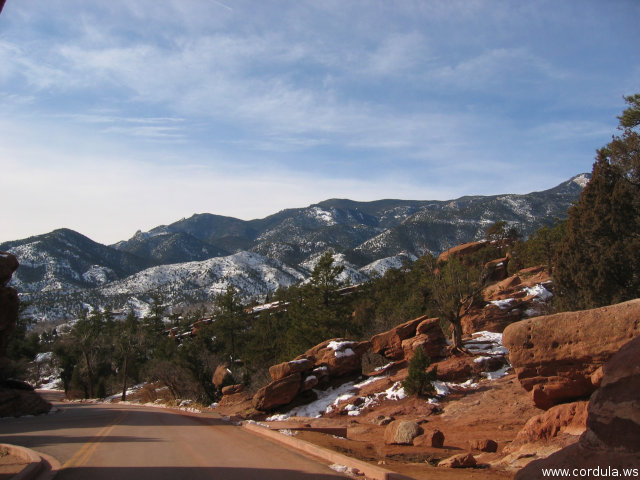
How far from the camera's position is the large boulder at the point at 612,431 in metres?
4.79

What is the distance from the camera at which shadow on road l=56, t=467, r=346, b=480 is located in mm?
8297

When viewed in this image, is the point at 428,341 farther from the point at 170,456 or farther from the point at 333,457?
the point at 170,456

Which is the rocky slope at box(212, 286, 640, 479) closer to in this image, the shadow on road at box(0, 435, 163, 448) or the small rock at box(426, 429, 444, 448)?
the small rock at box(426, 429, 444, 448)

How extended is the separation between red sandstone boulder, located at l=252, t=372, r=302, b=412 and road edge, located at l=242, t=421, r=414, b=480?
9683mm

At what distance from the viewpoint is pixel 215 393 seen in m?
37.4

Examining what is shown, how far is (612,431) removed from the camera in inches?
196

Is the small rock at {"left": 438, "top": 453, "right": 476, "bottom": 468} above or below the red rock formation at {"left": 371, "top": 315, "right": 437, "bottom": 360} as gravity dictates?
above

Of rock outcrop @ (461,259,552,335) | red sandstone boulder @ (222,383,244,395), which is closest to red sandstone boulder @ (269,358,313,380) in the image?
red sandstone boulder @ (222,383,244,395)

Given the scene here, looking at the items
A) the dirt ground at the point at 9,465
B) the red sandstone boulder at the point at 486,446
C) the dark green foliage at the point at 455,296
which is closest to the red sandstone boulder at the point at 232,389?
the dark green foliage at the point at 455,296

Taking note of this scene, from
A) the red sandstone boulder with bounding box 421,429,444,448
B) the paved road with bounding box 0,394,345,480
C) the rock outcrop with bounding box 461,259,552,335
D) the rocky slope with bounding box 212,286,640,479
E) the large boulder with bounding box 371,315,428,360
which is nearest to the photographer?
the rocky slope with bounding box 212,286,640,479

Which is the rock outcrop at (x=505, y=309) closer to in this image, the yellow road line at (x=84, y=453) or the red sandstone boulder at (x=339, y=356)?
the red sandstone boulder at (x=339, y=356)

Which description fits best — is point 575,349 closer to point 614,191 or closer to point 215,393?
point 614,191

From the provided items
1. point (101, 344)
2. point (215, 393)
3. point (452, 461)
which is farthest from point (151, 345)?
point (452, 461)

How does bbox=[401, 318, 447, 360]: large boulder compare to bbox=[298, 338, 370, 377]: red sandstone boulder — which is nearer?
bbox=[401, 318, 447, 360]: large boulder
